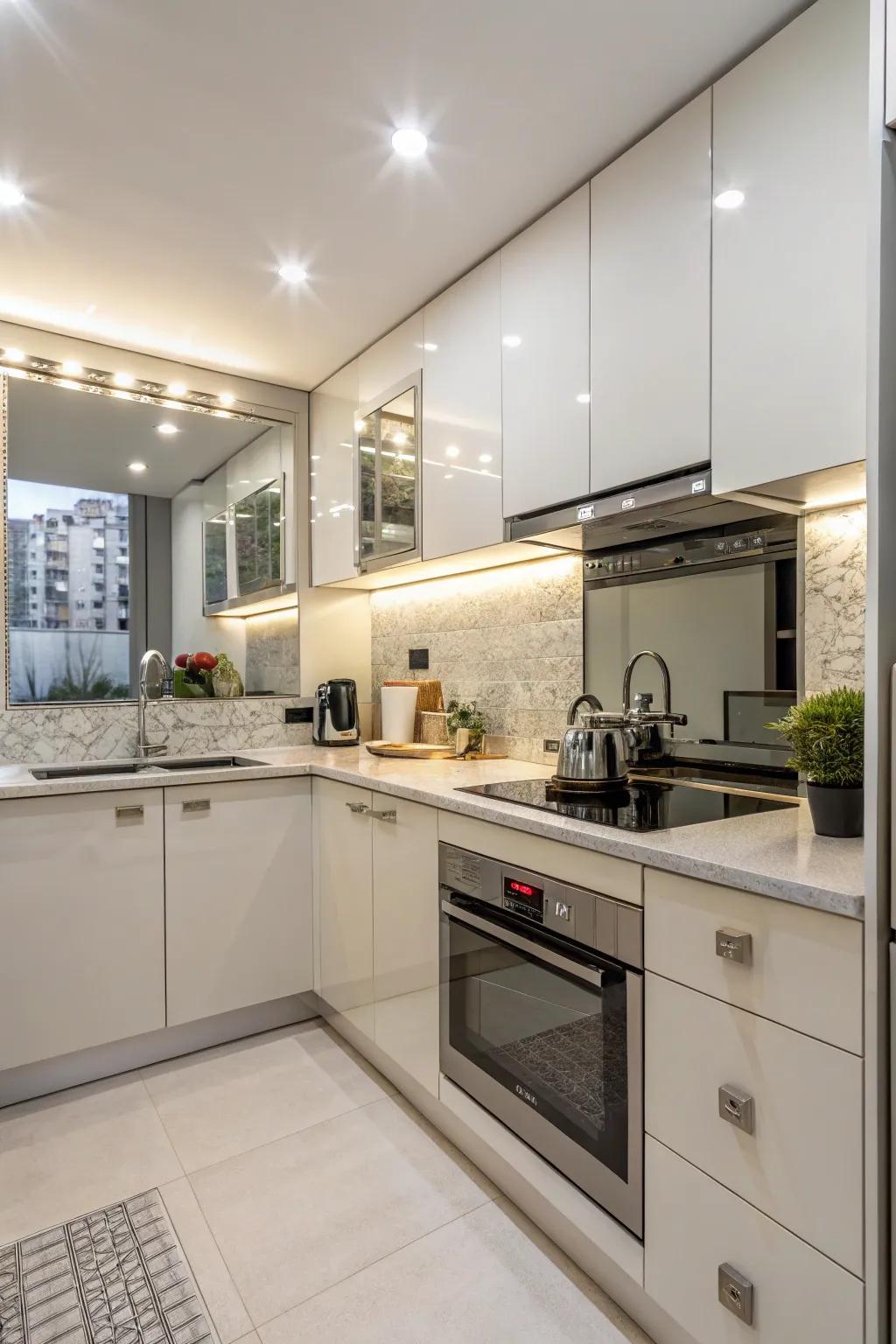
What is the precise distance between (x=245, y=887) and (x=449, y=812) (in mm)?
1048

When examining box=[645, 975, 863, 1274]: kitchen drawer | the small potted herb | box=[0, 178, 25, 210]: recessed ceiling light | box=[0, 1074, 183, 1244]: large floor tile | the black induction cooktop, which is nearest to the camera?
box=[645, 975, 863, 1274]: kitchen drawer

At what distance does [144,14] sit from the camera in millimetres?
1442

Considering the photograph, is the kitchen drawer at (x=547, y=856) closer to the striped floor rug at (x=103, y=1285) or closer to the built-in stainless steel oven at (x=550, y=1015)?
the built-in stainless steel oven at (x=550, y=1015)

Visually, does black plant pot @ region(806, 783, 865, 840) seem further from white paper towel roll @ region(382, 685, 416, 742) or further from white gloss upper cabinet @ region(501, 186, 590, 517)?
white paper towel roll @ region(382, 685, 416, 742)

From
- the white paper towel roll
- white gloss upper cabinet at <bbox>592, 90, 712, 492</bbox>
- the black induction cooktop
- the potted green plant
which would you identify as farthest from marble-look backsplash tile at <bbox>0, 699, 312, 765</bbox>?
the potted green plant

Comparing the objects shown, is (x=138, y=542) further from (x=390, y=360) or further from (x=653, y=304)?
(x=653, y=304)

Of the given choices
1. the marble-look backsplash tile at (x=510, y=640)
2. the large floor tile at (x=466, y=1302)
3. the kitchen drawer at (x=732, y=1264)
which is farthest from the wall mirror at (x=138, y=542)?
the kitchen drawer at (x=732, y=1264)

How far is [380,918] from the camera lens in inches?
88.4

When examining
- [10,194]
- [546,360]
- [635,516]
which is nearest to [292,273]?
[10,194]

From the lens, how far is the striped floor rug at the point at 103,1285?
1449 mm

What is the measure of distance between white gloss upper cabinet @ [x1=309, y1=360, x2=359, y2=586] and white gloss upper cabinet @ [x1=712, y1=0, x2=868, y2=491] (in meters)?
1.73

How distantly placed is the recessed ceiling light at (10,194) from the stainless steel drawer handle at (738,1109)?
2544mm

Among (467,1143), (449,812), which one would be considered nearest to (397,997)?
(467,1143)

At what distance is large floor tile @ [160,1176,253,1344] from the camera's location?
1465 millimetres
